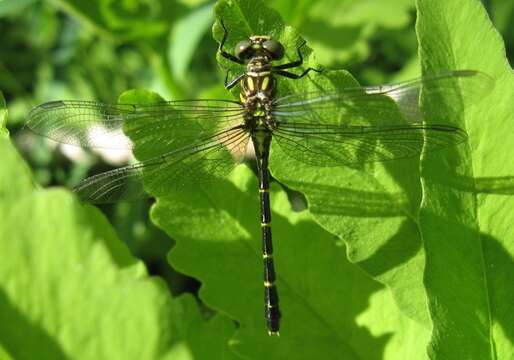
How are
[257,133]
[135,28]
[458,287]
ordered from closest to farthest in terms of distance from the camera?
[458,287]
[257,133]
[135,28]

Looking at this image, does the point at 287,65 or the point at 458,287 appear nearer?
the point at 458,287

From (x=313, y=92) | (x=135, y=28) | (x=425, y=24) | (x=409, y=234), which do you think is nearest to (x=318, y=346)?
(x=409, y=234)

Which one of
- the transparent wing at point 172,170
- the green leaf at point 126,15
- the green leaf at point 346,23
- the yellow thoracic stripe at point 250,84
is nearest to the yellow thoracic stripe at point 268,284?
the transparent wing at point 172,170

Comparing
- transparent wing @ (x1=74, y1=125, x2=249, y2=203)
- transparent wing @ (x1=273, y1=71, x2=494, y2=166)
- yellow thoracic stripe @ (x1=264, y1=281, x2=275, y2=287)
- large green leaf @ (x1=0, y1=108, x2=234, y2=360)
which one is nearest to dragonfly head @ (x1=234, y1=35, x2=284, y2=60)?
transparent wing @ (x1=273, y1=71, x2=494, y2=166)

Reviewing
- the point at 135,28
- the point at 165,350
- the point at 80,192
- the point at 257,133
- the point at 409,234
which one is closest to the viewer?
the point at 165,350

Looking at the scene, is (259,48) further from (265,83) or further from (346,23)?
(346,23)

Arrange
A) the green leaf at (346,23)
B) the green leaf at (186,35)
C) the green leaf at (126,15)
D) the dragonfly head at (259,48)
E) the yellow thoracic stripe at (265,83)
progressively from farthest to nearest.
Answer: the green leaf at (346,23) → the green leaf at (186,35) → the green leaf at (126,15) → the yellow thoracic stripe at (265,83) → the dragonfly head at (259,48)

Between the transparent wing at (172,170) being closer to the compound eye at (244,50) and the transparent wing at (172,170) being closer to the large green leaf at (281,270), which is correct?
the large green leaf at (281,270)

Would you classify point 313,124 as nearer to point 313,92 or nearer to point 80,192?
point 313,92
